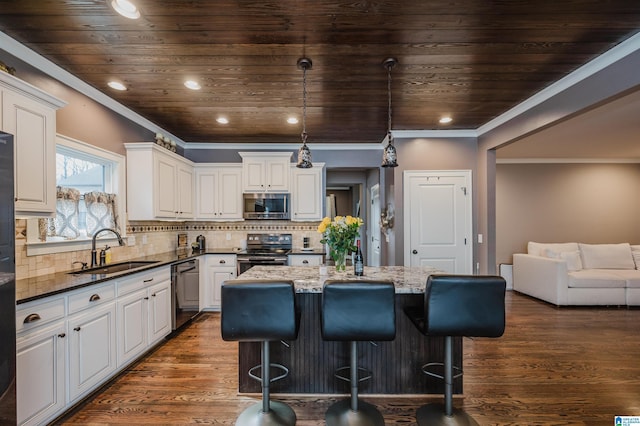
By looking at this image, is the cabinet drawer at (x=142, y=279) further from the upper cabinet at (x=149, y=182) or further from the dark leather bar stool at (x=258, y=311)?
the dark leather bar stool at (x=258, y=311)

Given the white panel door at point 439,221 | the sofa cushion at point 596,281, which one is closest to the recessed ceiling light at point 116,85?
the white panel door at point 439,221

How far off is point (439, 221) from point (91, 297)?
409cm

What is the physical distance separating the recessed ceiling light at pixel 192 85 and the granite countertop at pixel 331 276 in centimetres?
184

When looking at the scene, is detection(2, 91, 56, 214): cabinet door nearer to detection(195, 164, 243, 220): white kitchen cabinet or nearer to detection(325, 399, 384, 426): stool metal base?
detection(325, 399, 384, 426): stool metal base

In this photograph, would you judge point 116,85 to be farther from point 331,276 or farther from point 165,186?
point 331,276

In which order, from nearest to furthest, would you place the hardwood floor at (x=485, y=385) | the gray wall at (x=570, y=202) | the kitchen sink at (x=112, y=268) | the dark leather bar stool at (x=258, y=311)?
the dark leather bar stool at (x=258, y=311) → the hardwood floor at (x=485, y=385) → the kitchen sink at (x=112, y=268) → the gray wall at (x=570, y=202)

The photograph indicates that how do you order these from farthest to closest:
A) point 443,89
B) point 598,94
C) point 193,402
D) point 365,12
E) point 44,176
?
point 443,89 → point 598,94 → point 193,402 → point 44,176 → point 365,12

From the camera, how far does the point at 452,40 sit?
2127mm

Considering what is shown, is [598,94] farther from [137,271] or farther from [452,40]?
[137,271]

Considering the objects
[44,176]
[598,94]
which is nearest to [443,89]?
[598,94]

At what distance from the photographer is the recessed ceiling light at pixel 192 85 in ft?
9.05

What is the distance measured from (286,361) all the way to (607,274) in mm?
5252

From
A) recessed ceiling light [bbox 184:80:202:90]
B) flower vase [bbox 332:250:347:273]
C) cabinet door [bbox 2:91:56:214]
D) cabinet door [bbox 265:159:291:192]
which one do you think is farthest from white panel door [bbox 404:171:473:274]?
cabinet door [bbox 2:91:56:214]

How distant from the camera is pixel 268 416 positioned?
2.01 metres
